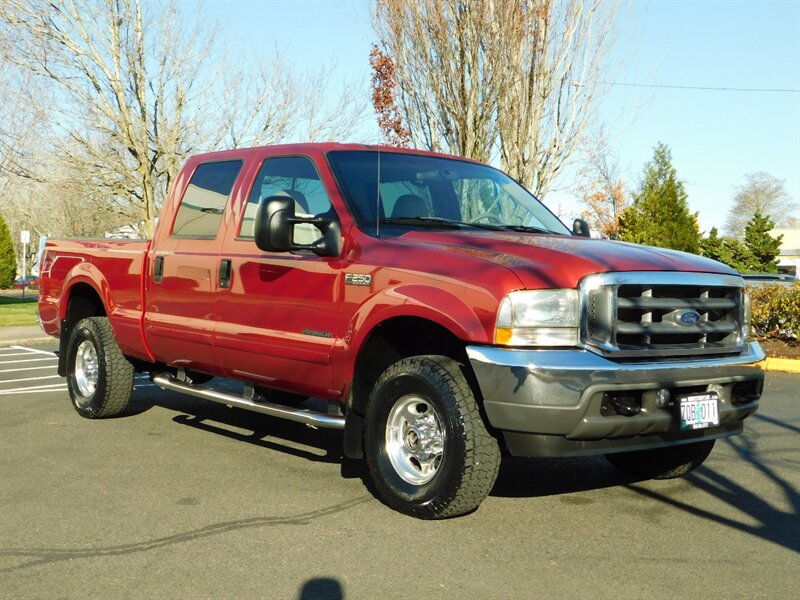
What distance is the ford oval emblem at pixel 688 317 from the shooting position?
196 inches

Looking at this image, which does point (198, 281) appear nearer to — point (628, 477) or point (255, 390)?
point (255, 390)

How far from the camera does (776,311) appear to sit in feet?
45.8

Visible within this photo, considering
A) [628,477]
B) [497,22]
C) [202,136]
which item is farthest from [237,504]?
[202,136]

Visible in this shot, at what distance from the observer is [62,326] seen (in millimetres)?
8430

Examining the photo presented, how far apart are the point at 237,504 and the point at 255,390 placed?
1276 millimetres

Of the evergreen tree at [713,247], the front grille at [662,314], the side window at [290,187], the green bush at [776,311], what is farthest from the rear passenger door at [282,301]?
the evergreen tree at [713,247]

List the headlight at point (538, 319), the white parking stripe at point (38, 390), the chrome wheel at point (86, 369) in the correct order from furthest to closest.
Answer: the white parking stripe at point (38, 390) → the chrome wheel at point (86, 369) → the headlight at point (538, 319)

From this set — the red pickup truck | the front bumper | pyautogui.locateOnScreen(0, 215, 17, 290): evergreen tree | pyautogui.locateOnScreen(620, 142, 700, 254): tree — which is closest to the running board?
the red pickup truck

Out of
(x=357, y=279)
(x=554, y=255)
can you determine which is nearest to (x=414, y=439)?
(x=357, y=279)

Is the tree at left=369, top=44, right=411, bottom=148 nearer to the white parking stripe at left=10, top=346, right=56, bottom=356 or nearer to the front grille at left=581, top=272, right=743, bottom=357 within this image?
the white parking stripe at left=10, top=346, right=56, bottom=356

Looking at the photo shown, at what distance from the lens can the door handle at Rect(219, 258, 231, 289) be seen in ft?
20.8

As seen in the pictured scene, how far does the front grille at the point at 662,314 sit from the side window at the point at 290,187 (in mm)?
1955

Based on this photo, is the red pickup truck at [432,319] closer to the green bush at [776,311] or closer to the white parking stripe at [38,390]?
the white parking stripe at [38,390]

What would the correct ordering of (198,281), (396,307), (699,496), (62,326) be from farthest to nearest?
(62,326), (198,281), (699,496), (396,307)
